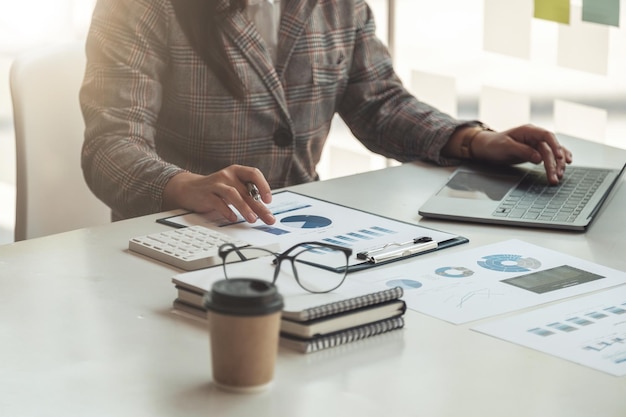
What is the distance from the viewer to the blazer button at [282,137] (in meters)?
1.90

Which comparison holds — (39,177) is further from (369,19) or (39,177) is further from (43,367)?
(43,367)

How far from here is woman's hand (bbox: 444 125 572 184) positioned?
1745 millimetres

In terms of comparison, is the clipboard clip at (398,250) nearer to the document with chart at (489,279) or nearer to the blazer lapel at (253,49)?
the document with chart at (489,279)

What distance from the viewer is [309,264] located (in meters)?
1.20

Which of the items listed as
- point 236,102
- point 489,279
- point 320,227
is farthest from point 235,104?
point 489,279

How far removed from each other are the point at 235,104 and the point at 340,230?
1.66 feet

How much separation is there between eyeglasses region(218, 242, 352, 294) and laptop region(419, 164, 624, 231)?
0.30 meters

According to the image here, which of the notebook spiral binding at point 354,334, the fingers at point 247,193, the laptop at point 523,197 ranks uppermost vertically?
the fingers at point 247,193

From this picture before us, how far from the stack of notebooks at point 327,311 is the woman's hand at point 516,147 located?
73 cm

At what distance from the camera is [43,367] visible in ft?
3.22

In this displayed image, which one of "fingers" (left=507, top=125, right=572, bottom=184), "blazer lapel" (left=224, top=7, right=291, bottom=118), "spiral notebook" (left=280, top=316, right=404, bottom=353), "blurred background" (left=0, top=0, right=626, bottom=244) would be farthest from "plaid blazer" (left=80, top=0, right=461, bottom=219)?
"spiral notebook" (left=280, top=316, right=404, bottom=353)

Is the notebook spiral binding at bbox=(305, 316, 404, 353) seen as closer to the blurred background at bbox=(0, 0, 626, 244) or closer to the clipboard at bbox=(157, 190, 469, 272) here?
the clipboard at bbox=(157, 190, 469, 272)

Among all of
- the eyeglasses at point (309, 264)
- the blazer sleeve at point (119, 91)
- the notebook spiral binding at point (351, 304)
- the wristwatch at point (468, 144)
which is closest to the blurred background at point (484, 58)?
the blazer sleeve at point (119, 91)

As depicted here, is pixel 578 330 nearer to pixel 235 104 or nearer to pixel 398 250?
pixel 398 250
